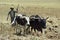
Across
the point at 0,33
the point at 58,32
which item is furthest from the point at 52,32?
the point at 0,33

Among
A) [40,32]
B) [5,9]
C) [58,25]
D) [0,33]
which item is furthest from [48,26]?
[5,9]

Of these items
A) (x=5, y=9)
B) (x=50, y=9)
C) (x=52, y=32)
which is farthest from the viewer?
(x=50, y=9)

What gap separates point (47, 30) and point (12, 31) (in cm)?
249

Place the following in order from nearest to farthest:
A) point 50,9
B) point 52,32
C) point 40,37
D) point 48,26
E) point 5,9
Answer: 1. point 40,37
2. point 52,32
3. point 48,26
4. point 5,9
5. point 50,9

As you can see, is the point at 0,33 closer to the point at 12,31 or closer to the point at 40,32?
the point at 12,31

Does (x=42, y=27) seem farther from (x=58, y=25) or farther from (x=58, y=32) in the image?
(x=58, y=25)

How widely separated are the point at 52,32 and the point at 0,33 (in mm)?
3444

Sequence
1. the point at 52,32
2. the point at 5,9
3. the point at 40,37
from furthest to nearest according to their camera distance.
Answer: the point at 5,9 → the point at 52,32 → the point at 40,37

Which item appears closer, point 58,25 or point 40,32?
point 40,32

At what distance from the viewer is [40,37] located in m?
18.4

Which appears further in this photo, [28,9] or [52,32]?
[28,9]

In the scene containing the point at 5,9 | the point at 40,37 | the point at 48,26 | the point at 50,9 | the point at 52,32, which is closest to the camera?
Result: the point at 40,37

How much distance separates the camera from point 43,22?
19203 mm

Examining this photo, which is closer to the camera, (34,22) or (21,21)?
(21,21)
